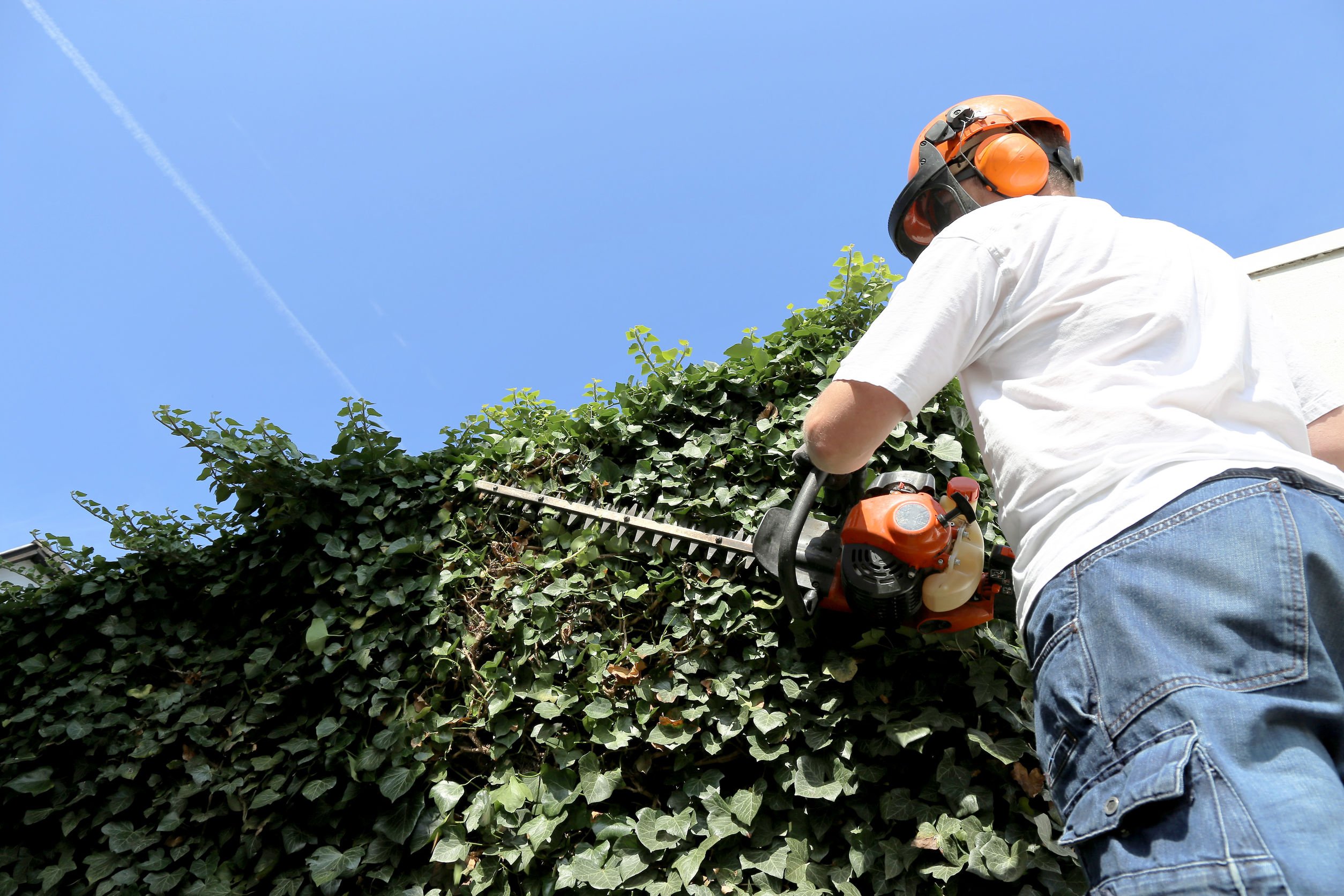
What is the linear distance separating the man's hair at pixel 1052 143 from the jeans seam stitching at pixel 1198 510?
3.31ft

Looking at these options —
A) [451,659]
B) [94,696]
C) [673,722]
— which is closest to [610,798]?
[673,722]

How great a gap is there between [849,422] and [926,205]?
0.86m

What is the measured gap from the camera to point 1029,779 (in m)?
1.93

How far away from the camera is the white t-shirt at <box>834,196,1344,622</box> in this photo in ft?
3.68

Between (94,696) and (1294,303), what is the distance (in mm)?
5123

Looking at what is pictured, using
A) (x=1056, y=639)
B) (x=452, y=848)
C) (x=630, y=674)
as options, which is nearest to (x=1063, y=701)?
(x=1056, y=639)

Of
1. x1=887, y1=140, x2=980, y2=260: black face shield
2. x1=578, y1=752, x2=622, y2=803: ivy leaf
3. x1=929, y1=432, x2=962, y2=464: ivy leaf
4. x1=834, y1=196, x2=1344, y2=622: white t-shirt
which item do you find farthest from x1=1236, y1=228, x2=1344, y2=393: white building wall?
→ x1=578, y1=752, x2=622, y2=803: ivy leaf

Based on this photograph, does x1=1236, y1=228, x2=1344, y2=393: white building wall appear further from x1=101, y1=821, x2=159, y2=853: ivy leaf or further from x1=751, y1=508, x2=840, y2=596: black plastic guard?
x1=101, y1=821, x2=159, y2=853: ivy leaf

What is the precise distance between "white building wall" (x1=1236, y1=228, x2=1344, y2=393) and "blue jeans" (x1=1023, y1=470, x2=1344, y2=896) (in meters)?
2.48

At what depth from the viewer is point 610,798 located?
2303 millimetres

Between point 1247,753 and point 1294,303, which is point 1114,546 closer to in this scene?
point 1247,753

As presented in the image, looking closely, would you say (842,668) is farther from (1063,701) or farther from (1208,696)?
(1208,696)

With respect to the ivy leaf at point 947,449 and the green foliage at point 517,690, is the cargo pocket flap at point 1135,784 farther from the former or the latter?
the ivy leaf at point 947,449

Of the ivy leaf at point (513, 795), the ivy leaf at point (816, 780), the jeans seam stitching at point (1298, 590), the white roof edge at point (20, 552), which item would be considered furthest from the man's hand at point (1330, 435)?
the white roof edge at point (20, 552)
